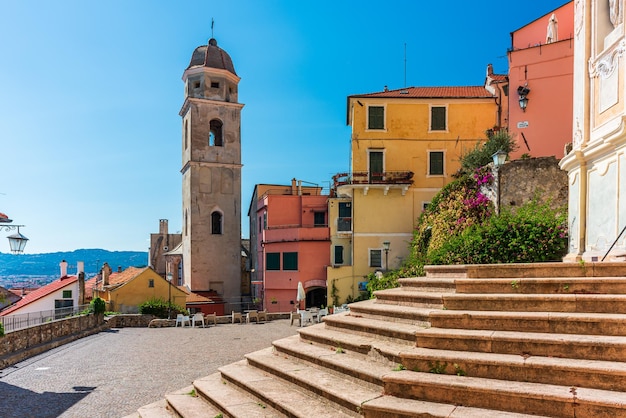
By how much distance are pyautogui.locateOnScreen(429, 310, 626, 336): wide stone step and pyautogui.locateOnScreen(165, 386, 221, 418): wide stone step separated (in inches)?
119

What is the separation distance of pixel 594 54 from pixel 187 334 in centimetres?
1725

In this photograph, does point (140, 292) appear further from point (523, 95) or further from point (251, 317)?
point (523, 95)

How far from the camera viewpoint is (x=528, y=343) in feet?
14.7

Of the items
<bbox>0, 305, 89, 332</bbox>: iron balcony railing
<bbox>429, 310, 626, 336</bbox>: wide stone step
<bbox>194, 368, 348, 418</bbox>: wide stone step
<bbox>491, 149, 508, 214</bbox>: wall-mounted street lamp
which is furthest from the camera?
<bbox>491, 149, 508, 214</bbox>: wall-mounted street lamp

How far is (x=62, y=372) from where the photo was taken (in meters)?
11.7

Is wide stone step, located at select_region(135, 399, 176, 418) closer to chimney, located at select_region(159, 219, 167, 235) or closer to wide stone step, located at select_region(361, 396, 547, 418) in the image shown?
wide stone step, located at select_region(361, 396, 547, 418)

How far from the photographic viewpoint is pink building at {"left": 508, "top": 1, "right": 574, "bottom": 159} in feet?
68.0

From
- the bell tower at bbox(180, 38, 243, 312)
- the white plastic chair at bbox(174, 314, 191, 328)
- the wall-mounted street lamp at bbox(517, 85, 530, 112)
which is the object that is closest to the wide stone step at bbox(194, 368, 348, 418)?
the white plastic chair at bbox(174, 314, 191, 328)

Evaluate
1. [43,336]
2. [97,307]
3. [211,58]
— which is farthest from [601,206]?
[211,58]

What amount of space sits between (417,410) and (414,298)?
2685 mm

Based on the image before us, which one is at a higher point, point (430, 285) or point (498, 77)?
point (498, 77)

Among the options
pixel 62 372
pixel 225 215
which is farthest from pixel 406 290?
pixel 225 215

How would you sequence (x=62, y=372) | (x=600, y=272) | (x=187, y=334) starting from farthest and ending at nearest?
1. (x=187, y=334)
2. (x=62, y=372)
3. (x=600, y=272)

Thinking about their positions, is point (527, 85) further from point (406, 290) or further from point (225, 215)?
point (225, 215)
